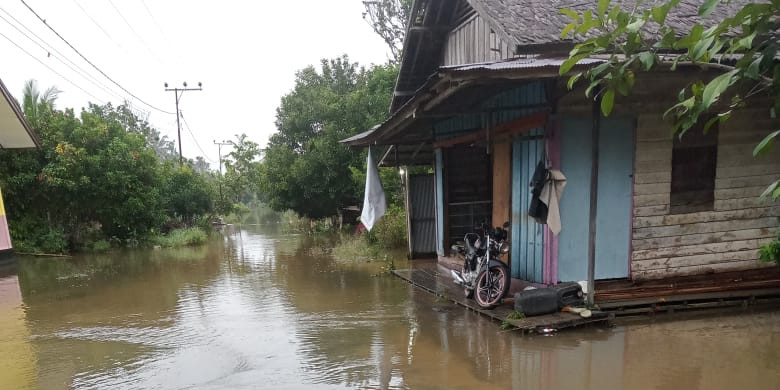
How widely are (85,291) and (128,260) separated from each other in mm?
5223

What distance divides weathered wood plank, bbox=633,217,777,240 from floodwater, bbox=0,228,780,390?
109 cm

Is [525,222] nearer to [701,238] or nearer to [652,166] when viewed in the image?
[652,166]

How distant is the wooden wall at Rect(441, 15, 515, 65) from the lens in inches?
278

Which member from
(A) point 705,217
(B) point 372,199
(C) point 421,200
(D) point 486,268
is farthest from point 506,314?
(C) point 421,200

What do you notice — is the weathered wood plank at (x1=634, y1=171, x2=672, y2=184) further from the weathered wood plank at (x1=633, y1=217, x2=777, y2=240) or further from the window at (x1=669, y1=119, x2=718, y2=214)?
the weathered wood plank at (x1=633, y1=217, x2=777, y2=240)

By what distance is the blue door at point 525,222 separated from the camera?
626cm

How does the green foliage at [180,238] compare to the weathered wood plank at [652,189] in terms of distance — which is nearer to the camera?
the weathered wood plank at [652,189]

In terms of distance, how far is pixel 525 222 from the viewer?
6.58 m

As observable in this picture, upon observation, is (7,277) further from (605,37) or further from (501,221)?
(605,37)

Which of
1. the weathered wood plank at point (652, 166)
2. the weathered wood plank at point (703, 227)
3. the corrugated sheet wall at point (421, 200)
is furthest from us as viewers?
the corrugated sheet wall at point (421, 200)

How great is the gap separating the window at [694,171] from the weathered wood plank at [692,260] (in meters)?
0.64

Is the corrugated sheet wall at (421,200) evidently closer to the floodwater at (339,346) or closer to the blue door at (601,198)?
the floodwater at (339,346)

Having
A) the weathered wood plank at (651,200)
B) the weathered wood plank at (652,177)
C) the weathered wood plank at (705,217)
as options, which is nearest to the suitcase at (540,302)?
the weathered wood plank at (705,217)

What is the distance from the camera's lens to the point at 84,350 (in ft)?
18.6
